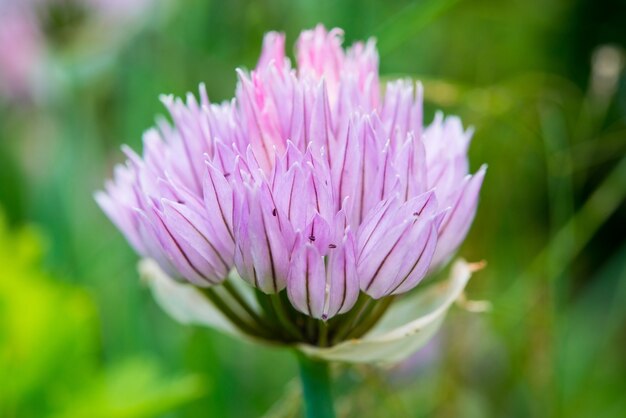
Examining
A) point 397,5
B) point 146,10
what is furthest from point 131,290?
point 397,5

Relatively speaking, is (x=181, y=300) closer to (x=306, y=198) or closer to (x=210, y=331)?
(x=306, y=198)

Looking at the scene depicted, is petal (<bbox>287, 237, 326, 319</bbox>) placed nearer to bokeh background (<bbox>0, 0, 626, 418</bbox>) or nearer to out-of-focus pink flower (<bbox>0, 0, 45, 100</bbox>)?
bokeh background (<bbox>0, 0, 626, 418</bbox>)

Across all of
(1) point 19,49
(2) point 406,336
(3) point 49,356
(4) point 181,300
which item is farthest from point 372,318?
(1) point 19,49

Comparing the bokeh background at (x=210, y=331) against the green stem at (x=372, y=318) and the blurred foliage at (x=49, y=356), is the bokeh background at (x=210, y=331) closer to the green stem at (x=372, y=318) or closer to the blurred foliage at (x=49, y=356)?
the blurred foliage at (x=49, y=356)

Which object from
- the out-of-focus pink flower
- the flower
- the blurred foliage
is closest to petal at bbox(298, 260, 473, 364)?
the flower

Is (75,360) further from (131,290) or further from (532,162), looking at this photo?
(532,162)
